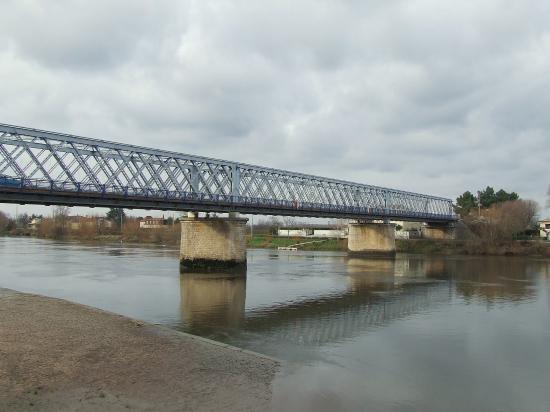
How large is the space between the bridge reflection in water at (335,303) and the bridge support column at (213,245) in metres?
3.41

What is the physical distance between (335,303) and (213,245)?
964 inches

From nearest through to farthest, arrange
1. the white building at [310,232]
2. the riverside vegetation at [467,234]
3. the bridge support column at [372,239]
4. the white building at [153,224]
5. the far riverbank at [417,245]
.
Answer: the far riverbank at [417,245] < the bridge support column at [372,239] < the riverside vegetation at [467,234] < the white building at [310,232] < the white building at [153,224]

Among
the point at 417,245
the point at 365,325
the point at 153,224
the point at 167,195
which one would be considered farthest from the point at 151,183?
the point at 153,224

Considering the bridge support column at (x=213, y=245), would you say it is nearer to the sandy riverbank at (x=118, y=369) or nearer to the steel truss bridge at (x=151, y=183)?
the steel truss bridge at (x=151, y=183)

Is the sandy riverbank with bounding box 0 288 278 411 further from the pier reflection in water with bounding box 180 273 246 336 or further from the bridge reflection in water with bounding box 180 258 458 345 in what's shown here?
the pier reflection in water with bounding box 180 273 246 336

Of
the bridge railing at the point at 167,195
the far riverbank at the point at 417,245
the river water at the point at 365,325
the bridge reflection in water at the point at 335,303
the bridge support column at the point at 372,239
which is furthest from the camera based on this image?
the bridge support column at the point at 372,239

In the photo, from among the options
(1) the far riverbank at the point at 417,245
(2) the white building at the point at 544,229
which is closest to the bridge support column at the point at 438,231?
(1) the far riverbank at the point at 417,245

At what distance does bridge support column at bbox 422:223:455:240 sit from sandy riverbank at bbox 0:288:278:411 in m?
106

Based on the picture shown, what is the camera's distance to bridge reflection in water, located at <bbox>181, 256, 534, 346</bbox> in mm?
22766

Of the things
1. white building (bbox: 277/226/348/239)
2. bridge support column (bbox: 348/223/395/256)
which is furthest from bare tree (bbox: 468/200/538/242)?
white building (bbox: 277/226/348/239)

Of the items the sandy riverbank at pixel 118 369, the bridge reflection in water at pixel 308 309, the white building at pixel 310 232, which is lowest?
the bridge reflection in water at pixel 308 309

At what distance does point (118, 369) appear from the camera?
1296 cm

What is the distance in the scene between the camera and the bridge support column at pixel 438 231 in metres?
115

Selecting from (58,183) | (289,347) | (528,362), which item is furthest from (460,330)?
(58,183)
